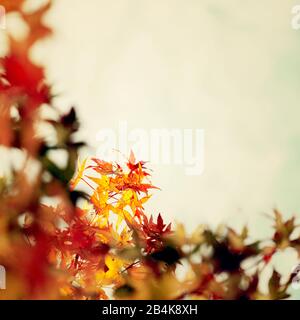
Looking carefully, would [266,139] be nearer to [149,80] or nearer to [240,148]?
[240,148]

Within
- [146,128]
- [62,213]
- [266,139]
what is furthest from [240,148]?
[62,213]

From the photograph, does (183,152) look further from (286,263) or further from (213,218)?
(286,263)

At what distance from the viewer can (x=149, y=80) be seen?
894 millimetres

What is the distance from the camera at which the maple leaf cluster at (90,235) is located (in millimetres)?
848

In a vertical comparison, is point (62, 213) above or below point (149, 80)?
below

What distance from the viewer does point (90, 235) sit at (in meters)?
0.85

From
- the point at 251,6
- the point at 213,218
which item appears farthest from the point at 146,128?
the point at 251,6

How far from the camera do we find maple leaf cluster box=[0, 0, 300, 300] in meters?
0.85

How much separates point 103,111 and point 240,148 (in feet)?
0.87

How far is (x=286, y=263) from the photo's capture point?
0.86 m

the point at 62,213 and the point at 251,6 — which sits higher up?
the point at 251,6
